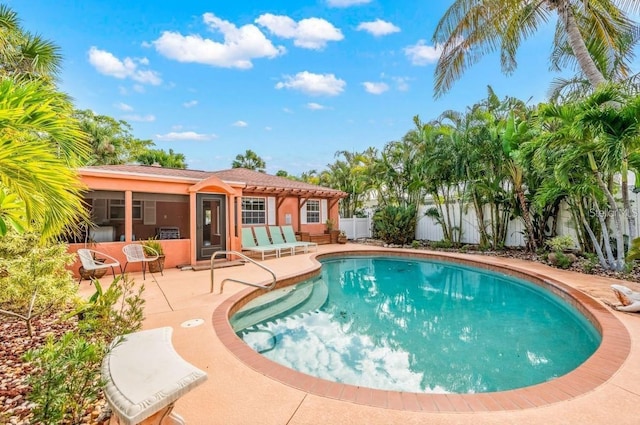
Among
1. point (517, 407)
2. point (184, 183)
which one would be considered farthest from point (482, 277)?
point (184, 183)

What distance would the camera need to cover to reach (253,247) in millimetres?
12227

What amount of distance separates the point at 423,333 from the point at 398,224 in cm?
1047

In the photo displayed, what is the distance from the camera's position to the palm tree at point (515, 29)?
8500mm

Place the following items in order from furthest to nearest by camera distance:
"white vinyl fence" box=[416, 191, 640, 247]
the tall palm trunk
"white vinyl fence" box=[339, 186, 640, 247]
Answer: "white vinyl fence" box=[339, 186, 640, 247], "white vinyl fence" box=[416, 191, 640, 247], the tall palm trunk

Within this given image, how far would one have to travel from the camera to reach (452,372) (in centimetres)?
434

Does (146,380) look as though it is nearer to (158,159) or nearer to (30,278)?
(30,278)

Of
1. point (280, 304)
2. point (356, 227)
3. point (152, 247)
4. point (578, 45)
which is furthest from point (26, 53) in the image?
point (356, 227)

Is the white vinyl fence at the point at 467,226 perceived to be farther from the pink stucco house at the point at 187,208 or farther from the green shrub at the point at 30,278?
the green shrub at the point at 30,278

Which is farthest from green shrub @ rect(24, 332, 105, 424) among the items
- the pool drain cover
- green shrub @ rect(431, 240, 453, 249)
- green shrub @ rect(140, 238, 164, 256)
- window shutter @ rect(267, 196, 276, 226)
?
green shrub @ rect(431, 240, 453, 249)

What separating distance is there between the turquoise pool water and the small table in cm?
241

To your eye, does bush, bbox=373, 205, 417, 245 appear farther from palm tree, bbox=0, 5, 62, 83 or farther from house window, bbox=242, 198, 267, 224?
palm tree, bbox=0, 5, 62, 83

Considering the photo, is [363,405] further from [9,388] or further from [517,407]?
[9,388]

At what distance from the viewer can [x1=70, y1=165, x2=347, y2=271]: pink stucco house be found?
30.3 ft

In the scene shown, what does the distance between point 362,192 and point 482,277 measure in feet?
36.8
